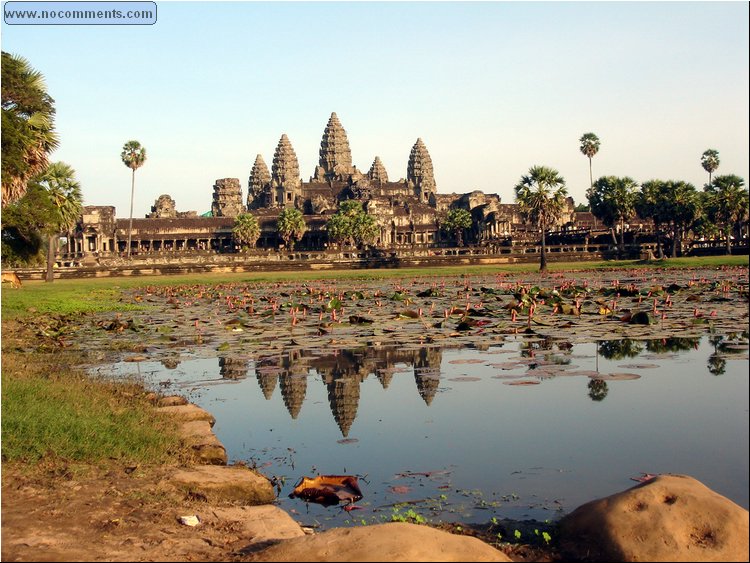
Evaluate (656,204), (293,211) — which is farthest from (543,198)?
(293,211)

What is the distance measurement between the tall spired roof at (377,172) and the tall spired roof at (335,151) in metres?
3.94

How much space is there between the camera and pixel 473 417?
10.9 m

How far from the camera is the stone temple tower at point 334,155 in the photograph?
486 feet

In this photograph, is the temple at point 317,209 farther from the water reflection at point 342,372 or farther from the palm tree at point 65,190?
the water reflection at point 342,372

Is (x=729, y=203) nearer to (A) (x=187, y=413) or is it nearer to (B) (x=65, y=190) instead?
(B) (x=65, y=190)

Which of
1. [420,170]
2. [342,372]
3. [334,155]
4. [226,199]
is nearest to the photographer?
[342,372]

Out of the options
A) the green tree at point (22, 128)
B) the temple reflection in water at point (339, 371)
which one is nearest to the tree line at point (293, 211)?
the green tree at point (22, 128)

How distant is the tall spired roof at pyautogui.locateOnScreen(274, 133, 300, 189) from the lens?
140375 mm

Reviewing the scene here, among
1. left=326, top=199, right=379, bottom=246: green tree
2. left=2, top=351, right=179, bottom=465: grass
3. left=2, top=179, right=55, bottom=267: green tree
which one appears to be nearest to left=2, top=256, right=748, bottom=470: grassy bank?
left=2, top=351, right=179, bottom=465: grass

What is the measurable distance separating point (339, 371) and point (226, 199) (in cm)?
12708

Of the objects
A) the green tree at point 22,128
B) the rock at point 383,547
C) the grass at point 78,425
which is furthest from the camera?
the green tree at point 22,128

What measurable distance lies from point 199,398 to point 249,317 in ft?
39.9

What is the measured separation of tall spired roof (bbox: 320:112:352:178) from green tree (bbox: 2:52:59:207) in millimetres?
113891

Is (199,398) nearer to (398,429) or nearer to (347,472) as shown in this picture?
(398,429)
